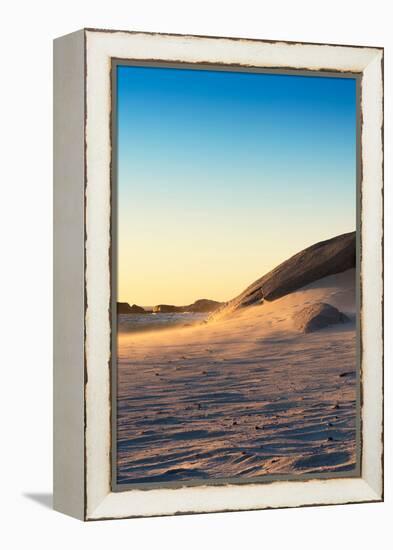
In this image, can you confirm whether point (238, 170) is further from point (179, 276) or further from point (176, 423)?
point (176, 423)

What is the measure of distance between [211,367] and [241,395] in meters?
0.24

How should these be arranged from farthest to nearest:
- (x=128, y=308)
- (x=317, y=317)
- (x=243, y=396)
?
(x=317, y=317)
(x=243, y=396)
(x=128, y=308)

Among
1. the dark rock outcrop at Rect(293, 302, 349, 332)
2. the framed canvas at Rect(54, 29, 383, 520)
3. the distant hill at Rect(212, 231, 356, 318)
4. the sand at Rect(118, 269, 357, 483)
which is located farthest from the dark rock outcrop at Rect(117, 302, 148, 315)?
the dark rock outcrop at Rect(293, 302, 349, 332)

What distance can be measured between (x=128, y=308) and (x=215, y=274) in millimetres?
587

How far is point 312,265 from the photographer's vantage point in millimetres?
9742

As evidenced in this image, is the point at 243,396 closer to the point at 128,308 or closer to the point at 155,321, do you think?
the point at 155,321

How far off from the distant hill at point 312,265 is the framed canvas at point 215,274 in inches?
0.5

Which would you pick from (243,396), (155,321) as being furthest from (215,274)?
(243,396)

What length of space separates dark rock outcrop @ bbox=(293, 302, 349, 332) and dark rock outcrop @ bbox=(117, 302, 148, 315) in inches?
38.7

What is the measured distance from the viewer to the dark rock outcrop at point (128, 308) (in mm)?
9211

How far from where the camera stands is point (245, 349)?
9.53m

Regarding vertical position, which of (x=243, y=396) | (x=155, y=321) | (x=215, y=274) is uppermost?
(x=215, y=274)

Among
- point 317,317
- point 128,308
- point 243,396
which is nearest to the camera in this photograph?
point 128,308

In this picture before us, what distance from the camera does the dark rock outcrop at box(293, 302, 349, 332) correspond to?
970 centimetres
